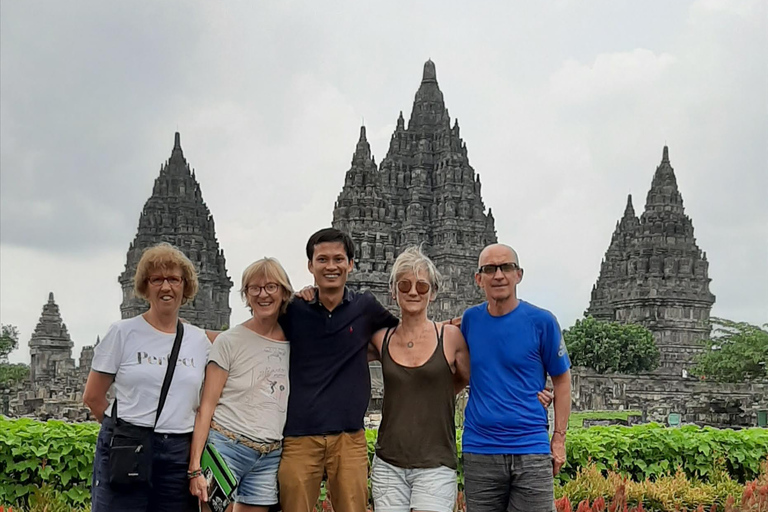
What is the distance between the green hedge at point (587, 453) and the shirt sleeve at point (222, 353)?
3208 mm

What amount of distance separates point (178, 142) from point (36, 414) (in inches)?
1898

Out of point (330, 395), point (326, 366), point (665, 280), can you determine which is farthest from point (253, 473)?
point (665, 280)

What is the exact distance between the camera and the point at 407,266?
4688 millimetres

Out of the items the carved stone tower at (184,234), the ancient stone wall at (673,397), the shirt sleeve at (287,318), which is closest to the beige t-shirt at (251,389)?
the shirt sleeve at (287,318)

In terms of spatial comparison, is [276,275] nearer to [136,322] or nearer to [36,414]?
[136,322]

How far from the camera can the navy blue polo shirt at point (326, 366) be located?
4625 millimetres

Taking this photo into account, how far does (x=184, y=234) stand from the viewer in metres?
63.2

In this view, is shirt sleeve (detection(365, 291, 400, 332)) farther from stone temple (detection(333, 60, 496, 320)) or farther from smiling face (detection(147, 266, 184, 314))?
stone temple (detection(333, 60, 496, 320))

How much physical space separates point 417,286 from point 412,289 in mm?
35

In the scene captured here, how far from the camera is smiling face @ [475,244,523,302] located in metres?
4.65

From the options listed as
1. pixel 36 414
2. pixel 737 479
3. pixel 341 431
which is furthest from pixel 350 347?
pixel 36 414

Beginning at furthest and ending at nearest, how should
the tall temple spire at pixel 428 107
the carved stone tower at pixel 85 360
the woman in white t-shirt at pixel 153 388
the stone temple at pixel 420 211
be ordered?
the tall temple spire at pixel 428 107
the stone temple at pixel 420 211
the carved stone tower at pixel 85 360
the woman in white t-shirt at pixel 153 388

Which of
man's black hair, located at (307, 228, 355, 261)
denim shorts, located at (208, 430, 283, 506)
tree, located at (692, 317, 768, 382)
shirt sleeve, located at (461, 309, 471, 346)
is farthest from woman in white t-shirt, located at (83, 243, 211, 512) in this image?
tree, located at (692, 317, 768, 382)

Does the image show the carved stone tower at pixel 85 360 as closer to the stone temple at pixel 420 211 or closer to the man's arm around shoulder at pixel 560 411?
the stone temple at pixel 420 211
